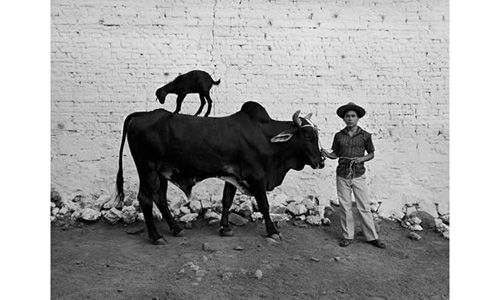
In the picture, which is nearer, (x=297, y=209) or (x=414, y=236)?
(x=414, y=236)

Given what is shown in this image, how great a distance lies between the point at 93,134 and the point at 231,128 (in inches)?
94.1

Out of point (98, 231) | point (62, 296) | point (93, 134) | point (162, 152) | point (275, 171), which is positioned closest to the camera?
point (62, 296)

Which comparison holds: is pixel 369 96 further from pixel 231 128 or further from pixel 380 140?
pixel 231 128

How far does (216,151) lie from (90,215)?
2.04 m

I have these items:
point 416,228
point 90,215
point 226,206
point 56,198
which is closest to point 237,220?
point 226,206

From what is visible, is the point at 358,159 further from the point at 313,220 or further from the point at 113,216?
the point at 113,216

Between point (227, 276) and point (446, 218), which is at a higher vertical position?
point (446, 218)

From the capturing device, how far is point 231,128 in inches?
191

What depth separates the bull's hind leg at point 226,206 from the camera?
5086 millimetres

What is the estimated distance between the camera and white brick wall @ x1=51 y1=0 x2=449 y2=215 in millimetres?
6332

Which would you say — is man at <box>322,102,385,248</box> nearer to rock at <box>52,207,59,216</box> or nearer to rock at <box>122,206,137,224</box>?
rock at <box>122,206,137,224</box>

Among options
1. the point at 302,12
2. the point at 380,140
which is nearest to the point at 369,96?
the point at 380,140

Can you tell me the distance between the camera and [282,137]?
486cm

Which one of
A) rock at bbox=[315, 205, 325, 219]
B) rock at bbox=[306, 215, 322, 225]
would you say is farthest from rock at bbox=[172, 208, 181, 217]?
rock at bbox=[315, 205, 325, 219]
